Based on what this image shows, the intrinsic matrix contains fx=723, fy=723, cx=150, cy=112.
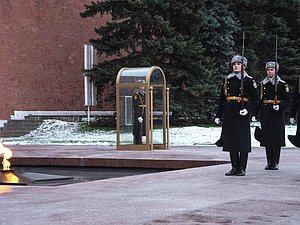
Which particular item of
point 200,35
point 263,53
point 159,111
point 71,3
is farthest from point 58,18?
point 159,111

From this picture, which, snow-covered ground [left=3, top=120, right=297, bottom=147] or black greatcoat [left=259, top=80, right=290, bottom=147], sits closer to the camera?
black greatcoat [left=259, top=80, right=290, bottom=147]

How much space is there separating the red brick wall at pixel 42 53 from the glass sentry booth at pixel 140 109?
1150cm

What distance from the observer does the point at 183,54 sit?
86.1ft

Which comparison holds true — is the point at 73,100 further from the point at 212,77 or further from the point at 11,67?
the point at 212,77

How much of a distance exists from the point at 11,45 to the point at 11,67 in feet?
2.86

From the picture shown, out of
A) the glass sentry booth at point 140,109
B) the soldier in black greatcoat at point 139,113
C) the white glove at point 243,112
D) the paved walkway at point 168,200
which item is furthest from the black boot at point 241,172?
the soldier in black greatcoat at point 139,113

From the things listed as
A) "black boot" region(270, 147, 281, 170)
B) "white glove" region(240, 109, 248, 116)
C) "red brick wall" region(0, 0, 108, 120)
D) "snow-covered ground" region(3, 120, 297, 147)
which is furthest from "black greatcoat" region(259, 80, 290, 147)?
"red brick wall" region(0, 0, 108, 120)

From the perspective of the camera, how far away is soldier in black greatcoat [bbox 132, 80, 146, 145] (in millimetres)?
17656

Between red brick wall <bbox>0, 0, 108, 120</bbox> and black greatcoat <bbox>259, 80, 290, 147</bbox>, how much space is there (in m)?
18.4

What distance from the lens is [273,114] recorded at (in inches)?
448

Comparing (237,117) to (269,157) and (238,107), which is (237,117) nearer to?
(238,107)

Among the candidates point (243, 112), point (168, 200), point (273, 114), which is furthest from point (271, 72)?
point (168, 200)

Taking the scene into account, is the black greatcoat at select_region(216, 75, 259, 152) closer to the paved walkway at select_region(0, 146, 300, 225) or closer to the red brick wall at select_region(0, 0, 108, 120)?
the paved walkway at select_region(0, 146, 300, 225)

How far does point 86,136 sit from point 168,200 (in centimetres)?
1716
